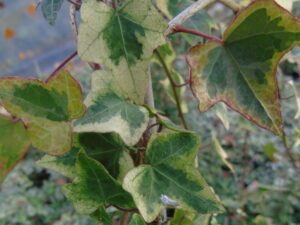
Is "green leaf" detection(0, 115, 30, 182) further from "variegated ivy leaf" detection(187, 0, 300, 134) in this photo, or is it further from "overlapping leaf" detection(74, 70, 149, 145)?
"variegated ivy leaf" detection(187, 0, 300, 134)

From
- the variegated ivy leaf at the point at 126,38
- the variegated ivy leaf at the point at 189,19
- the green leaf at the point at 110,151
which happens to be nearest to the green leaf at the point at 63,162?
the green leaf at the point at 110,151

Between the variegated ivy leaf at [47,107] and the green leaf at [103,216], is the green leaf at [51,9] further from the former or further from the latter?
the green leaf at [103,216]

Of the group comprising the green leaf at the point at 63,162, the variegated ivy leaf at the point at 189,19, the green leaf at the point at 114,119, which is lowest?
the green leaf at the point at 63,162

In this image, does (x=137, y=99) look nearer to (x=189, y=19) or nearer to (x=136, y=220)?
(x=136, y=220)

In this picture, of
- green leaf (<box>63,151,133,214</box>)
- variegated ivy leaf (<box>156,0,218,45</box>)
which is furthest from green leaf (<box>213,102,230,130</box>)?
green leaf (<box>63,151,133,214</box>)

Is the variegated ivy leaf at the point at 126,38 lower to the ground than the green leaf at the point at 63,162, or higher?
higher

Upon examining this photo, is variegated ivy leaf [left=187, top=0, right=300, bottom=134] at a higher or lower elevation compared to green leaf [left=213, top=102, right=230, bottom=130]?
higher
